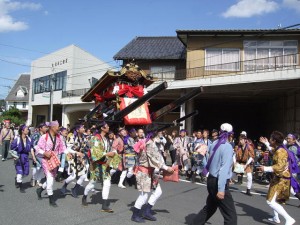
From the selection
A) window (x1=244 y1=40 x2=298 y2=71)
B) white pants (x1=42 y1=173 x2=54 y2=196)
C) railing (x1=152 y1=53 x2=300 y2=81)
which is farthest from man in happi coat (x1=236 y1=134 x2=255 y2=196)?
window (x1=244 y1=40 x2=298 y2=71)

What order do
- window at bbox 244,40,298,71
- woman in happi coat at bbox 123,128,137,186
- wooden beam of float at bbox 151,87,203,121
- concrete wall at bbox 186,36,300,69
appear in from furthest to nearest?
concrete wall at bbox 186,36,300,69
window at bbox 244,40,298,71
woman in happi coat at bbox 123,128,137,186
wooden beam of float at bbox 151,87,203,121

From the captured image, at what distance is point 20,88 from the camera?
2238 inches

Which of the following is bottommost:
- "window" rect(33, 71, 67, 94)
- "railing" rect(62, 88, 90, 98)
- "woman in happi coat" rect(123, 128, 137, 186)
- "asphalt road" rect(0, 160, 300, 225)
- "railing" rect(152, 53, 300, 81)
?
"asphalt road" rect(0, 160, 300, 225)

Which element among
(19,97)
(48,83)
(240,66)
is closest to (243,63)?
(240,66)

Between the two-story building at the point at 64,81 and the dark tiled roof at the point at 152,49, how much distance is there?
6.44 metres

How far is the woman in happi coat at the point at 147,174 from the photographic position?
5.91 meters

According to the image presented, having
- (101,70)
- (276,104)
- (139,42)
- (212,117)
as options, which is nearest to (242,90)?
(276,104)

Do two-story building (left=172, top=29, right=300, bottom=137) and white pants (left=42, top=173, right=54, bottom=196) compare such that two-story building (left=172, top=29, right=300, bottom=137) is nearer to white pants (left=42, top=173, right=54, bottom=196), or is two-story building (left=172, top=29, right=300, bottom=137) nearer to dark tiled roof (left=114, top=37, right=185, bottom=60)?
dark tiled roof (left=114, top=37, right=185, bottom=60)

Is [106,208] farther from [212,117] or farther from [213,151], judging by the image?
[212,117]

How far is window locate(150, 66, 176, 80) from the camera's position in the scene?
2378cm

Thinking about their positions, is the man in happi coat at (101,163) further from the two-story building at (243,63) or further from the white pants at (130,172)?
the two-story building at (243,63)

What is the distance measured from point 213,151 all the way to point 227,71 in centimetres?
1636

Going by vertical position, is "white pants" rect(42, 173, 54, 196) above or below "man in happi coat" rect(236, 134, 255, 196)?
below

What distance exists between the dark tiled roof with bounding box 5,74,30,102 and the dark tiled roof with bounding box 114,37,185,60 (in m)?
34.5
